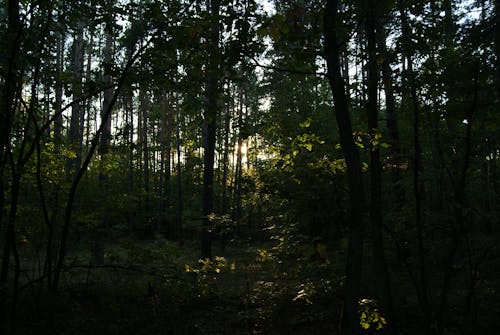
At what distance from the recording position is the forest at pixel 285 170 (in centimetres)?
354

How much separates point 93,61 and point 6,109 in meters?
23.7

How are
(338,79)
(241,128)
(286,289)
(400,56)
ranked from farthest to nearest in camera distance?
(286,289) < (400,56) < (241,128) < (338,79)

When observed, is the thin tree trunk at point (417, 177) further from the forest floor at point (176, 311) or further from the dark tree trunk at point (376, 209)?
the forest floor at point (176, 311)

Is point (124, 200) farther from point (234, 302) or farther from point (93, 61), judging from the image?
point (93, 61)

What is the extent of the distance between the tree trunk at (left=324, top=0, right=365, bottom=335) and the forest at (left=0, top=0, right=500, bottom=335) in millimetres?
11

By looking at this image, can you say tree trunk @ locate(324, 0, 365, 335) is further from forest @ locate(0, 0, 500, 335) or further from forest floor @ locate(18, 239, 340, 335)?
forest floor @ locate(18, 239, 340, 335)

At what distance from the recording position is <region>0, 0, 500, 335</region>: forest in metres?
3.54

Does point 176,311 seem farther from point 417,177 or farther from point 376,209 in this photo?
point 417,177

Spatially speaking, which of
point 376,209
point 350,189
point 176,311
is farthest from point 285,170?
point 176,311

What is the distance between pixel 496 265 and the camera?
5.58m

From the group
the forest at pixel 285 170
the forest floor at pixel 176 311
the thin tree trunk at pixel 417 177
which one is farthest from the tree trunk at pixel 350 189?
the forest floor at pixel 176 311

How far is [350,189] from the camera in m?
3.01

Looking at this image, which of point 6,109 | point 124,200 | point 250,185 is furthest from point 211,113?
point 124,200

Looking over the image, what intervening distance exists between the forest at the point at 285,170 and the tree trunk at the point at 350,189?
1cm
